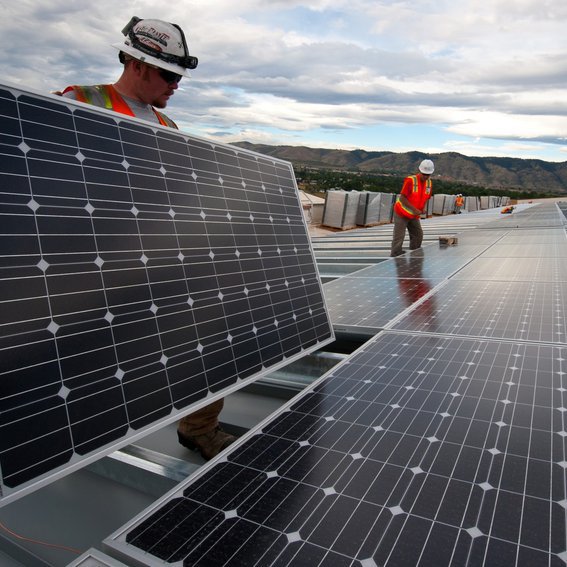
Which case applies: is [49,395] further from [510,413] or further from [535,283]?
[535,283]

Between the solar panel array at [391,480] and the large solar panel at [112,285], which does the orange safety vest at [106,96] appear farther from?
the solar panel array at [391,480]

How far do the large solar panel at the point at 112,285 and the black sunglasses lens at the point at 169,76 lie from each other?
721 millimetres

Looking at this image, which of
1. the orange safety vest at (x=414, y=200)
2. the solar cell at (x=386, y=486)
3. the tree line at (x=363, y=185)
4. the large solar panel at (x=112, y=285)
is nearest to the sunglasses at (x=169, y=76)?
the large solar panel at (x=112, y=285)

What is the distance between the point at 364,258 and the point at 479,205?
52162mm

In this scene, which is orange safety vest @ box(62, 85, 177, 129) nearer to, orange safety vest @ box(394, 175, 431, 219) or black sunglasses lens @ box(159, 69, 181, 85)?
black sunglasses lens @ box(159, 69, 181, 85)

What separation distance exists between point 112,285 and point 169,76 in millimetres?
2092

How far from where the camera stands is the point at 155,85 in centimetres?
386

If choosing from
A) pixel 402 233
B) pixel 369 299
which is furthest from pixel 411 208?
pixel 369 299

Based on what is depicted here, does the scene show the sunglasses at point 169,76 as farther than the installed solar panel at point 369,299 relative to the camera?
No

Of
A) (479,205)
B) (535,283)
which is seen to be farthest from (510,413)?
(479,205)

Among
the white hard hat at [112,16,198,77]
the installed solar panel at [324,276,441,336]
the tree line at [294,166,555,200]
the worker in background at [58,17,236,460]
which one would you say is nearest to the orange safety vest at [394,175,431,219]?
the installed solar panel at [324,276,441,336]

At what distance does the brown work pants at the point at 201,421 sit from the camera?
3516mm

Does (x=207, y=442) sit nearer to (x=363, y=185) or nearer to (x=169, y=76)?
(x=169, y=76)

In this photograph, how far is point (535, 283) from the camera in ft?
22.0
